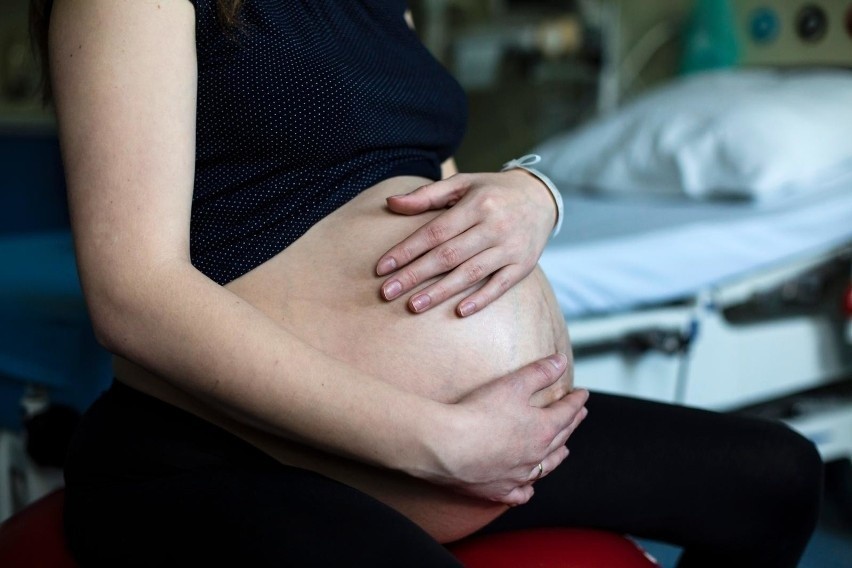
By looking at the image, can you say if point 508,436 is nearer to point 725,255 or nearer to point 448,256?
point 448,256

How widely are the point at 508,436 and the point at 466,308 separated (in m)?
0.14

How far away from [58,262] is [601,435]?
3.64 ft

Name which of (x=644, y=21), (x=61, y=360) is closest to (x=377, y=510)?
(x=61, y=360)

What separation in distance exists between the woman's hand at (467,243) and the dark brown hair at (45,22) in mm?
224

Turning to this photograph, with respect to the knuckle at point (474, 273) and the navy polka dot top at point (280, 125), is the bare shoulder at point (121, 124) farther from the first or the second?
the knuckle at point (474, 273)

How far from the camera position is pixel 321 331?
81cm

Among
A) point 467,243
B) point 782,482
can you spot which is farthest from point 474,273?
point 782,482

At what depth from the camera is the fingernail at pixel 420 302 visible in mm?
811

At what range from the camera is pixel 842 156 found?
1.93 metres

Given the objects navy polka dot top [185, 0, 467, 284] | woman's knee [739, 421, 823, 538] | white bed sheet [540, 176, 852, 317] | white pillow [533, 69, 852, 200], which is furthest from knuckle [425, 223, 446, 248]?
white pillow [533, 69, 852, 200]

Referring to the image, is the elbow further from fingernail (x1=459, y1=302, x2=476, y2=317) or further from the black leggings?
fingernail (x1=459, y1=302, x2=476, y2=317)

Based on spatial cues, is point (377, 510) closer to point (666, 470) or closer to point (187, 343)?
point (187, 343)

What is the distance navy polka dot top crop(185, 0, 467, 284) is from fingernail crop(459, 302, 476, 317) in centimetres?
16

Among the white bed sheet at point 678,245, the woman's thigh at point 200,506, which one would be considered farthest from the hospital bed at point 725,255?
the woman's thigh at point 200,506
